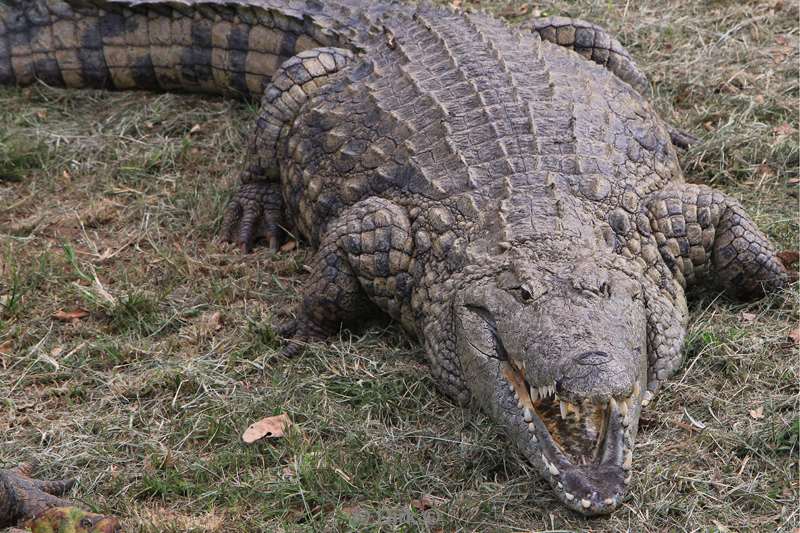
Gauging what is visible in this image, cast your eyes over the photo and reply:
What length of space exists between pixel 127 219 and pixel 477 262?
2424 millimetres

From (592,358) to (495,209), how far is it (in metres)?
1.01

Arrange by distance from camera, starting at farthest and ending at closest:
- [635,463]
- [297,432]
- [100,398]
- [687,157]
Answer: [687,157] → [100,398] → [297,432] → [635,463]

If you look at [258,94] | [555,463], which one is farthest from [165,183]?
[555,463]

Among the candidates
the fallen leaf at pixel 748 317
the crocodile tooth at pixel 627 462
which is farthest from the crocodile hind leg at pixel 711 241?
the crocodile tooth at pixel 627 462

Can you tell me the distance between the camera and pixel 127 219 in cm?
570

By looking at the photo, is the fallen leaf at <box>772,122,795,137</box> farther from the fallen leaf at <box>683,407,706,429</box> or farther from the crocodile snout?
the crocodile snout

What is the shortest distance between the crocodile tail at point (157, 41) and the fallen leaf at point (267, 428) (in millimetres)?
2531

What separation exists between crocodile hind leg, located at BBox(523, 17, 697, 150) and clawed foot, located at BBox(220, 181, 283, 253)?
1.75m

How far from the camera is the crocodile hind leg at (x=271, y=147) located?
543 cm

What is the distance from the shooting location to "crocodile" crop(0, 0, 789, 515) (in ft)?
11.9

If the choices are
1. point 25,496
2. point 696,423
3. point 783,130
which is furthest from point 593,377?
point 783,130

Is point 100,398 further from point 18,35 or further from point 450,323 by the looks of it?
point 18,35

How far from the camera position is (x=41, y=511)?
3660 millimetres

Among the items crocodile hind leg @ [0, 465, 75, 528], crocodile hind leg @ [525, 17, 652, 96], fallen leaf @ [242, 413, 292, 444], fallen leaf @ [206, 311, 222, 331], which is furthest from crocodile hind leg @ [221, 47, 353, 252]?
crocodile hind leg @ [0, 465, 75, 528]
